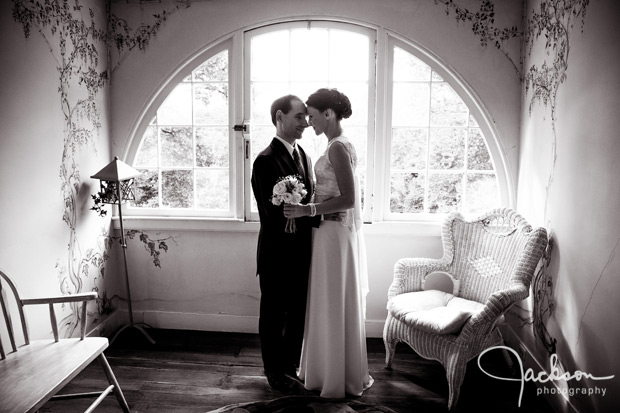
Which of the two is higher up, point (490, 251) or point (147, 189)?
point (147, 189)

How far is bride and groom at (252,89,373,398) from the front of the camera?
273 cm

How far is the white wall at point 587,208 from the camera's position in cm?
212

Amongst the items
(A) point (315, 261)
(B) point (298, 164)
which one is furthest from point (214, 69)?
(A) point (315, 261)

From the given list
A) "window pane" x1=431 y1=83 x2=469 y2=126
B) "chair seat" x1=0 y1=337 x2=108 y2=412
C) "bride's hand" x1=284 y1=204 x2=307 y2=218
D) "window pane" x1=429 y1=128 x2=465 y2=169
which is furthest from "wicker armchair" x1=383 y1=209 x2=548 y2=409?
"chair seat" x1=0 y1=337 x2=108 y2=412

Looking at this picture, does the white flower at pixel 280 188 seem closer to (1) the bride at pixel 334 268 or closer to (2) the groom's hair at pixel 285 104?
(1) the bride at pixel 334 268

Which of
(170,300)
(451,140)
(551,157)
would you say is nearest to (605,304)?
(551,157)

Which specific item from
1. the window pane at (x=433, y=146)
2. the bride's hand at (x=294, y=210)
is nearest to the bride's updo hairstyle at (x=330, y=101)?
the bride's hand at (x=294, y=210)

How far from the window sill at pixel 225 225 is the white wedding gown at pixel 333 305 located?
92 centimetres

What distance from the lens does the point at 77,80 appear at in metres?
3.40

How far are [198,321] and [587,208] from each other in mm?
2952

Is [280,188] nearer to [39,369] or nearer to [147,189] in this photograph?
[39,369]

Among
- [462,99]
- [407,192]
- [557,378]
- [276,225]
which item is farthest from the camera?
[407,192]

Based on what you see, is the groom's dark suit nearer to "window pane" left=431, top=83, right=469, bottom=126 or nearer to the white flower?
the white flower

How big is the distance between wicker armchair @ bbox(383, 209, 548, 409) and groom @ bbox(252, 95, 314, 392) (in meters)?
0.66
